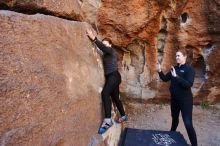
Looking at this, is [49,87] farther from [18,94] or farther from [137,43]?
[137,43]

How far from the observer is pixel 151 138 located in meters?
3.27

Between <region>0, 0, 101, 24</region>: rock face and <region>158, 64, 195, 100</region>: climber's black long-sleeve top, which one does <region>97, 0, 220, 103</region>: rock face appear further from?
<region>158, 64, 195, 100</region>: climber's black long-sleeve top

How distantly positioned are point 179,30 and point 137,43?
2.70 ft

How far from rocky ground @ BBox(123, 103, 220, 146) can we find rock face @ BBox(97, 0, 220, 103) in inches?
8.4

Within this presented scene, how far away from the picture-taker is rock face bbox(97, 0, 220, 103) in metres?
4.36

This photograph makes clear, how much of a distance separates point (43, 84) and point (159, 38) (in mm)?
3321

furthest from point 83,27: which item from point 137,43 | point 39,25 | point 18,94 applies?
point 137,43

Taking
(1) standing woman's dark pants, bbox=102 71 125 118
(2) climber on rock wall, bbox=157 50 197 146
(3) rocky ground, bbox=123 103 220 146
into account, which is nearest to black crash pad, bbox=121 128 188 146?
(2) climber on rock wall, bbox=157 50 197 146

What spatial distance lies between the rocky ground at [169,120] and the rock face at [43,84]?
206cm

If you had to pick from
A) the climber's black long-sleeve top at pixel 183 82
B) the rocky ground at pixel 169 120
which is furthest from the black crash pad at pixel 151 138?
the rocky ground at pixel 169 120

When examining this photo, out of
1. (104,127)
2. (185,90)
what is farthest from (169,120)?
(104,127)

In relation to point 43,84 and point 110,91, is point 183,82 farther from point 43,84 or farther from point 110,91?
point 43,84

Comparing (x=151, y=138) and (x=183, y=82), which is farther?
(x=151, y=138)

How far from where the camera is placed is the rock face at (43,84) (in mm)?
1690
